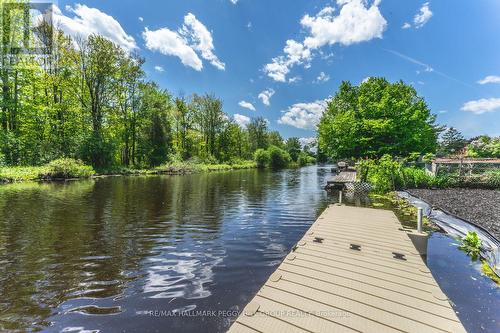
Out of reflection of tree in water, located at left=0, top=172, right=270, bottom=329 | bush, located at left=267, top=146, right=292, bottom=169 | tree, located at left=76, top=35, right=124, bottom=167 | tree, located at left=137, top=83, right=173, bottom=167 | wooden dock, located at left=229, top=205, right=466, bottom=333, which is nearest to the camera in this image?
wooden dock, located at left=229, top=205, right=466, bottom=333

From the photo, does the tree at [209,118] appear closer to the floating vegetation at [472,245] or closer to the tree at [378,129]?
the tree at [378,129]

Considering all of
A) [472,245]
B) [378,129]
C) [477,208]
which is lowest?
[472,245]

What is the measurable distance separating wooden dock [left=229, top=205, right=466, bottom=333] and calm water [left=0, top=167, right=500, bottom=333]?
37.0 inches

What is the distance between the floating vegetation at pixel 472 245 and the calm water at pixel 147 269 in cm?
25

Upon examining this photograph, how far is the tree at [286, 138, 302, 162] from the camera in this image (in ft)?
279

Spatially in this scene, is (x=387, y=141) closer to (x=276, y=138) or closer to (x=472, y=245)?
(x=472, y=245)

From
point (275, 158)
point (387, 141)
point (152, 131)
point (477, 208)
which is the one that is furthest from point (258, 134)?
point (477, 208)

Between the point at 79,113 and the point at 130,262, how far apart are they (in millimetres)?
33134

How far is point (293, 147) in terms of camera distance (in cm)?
8850

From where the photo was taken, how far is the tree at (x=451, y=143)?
59119 millimetres

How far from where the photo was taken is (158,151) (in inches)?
1539

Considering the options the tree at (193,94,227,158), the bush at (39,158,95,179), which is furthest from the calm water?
the tree at (193,94,227,158)

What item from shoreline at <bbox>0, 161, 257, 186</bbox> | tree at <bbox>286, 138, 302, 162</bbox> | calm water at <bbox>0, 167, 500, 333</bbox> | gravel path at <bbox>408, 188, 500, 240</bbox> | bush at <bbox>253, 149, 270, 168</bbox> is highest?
tree at <bbox>286, 138, 302, 162</bbox>

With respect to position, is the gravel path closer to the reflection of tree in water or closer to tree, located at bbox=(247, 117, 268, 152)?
the reflection of tree in water
